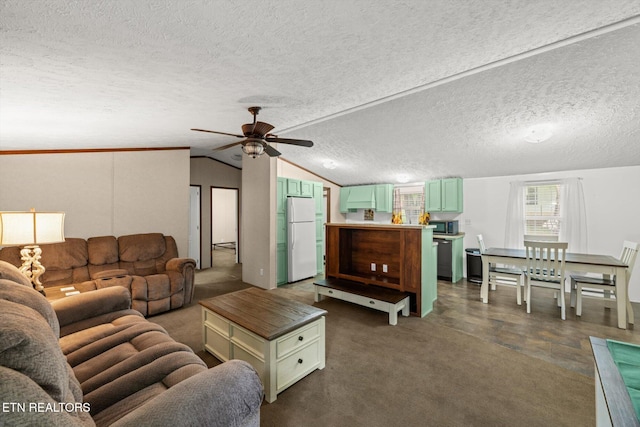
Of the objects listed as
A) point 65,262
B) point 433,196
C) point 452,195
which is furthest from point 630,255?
point 65,262

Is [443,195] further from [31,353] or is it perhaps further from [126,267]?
[31,353]

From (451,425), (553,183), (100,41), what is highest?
(100,41)

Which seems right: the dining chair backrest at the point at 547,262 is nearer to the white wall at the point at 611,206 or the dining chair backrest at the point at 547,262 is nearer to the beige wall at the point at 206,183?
the white wall at the point at 611,206

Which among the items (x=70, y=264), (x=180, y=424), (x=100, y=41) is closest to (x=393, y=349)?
(x=180, y=424)

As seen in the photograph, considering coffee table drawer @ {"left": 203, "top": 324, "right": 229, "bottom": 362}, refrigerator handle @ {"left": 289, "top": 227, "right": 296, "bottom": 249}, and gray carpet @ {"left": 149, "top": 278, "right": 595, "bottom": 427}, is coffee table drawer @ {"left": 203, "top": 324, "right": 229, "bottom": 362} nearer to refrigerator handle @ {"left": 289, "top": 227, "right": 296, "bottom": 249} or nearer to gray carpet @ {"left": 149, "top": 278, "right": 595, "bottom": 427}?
gray carpet @ {"left": 149, "top": 278, "right": 595, "bottom": 427}

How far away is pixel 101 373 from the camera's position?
1.46 m

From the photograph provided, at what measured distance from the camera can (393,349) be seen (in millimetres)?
2717

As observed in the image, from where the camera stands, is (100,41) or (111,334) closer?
(100,41)

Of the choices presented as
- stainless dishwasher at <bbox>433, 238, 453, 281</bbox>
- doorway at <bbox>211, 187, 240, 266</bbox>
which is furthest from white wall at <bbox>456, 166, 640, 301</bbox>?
doorway at <bbox>211, 187, 240, 266</bbox>

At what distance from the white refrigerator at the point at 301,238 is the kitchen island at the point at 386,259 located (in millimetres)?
793

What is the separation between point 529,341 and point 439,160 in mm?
2985

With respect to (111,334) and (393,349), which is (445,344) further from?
(111,334)

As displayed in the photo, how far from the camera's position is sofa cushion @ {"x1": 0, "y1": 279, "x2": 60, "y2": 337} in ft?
3.87

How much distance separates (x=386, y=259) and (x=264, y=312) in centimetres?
224
